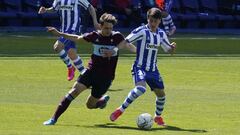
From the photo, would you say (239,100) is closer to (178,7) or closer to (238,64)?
(238,64)

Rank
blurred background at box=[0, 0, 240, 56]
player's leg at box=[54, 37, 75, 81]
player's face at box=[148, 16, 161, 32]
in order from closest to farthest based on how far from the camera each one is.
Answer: player's face at box=[148, 16, 161, 32] < player's leg at box=[54, 37, 75, 81] < blurred background at box=[0, 0, 240, 56]

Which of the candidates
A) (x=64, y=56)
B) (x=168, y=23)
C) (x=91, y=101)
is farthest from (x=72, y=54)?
(x=168, y=23)

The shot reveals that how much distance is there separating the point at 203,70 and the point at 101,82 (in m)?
10.7

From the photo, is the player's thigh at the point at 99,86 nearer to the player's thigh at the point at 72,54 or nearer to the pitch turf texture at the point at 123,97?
the pitch turf texture at the point at 123,97

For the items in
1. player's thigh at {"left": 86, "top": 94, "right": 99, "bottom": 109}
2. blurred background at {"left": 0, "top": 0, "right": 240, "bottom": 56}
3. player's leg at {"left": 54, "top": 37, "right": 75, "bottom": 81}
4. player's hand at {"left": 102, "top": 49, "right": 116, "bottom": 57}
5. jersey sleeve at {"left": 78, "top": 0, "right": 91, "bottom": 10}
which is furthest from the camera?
blurred background at {"left": 0, "top": 0, "right": 240, "bottom": 56}

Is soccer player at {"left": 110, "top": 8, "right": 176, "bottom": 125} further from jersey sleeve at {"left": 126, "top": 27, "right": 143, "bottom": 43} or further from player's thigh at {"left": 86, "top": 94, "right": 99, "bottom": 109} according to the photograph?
player's thigh at {"left": 86, "top": 94, "right": 99, "bottom": 109}

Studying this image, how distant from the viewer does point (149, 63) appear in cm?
1436

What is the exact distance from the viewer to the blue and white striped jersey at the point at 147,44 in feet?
47.1

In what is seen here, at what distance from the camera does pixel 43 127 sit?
1348 cm

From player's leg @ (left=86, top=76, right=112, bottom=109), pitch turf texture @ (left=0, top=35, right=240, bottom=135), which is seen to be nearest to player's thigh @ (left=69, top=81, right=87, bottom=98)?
player's leg @ (left=86, top=76, right=112, bottom=109)

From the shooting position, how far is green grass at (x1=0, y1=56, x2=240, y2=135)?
13648 mm

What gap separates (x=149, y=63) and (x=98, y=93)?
97 cm

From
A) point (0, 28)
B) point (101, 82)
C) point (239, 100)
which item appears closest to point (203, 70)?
point (239, 100)

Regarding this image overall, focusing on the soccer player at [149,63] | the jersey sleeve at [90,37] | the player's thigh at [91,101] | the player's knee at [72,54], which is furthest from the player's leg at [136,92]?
the player's knee at [72,54]
